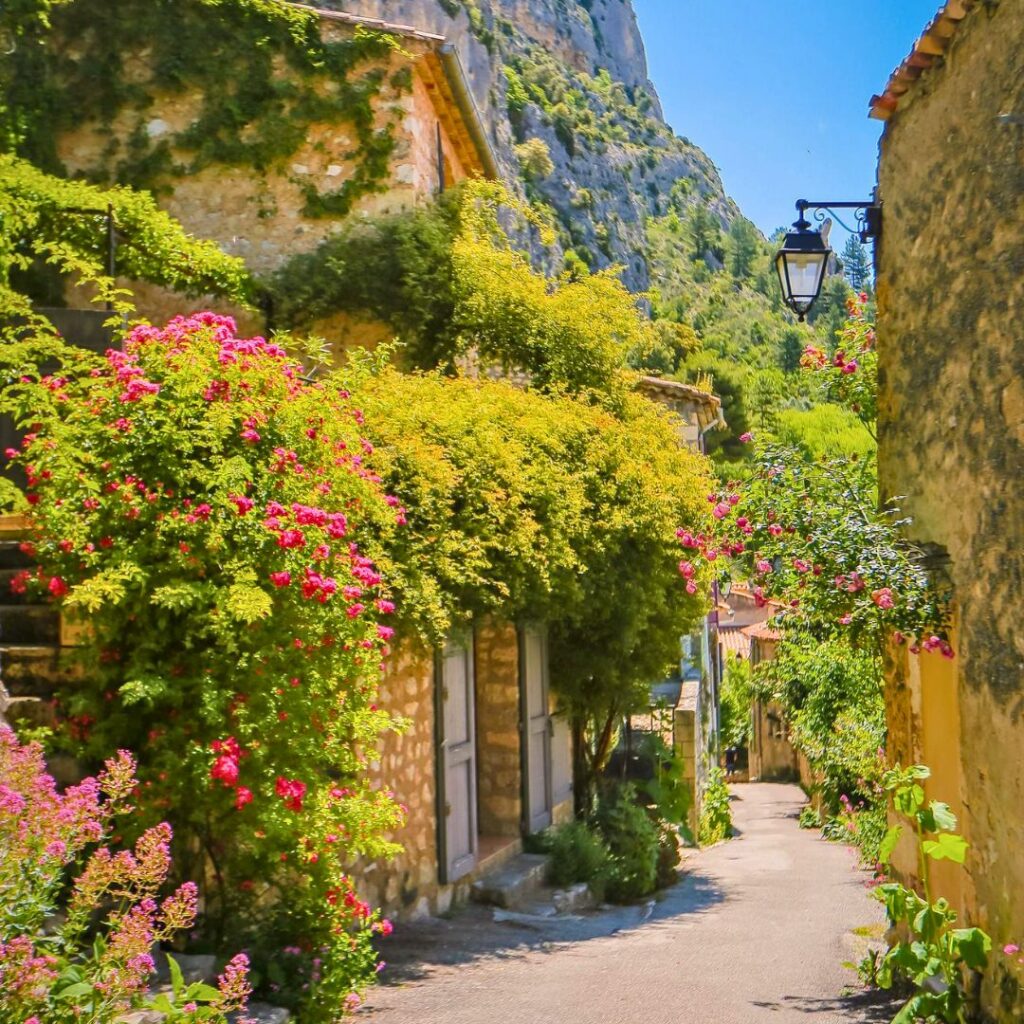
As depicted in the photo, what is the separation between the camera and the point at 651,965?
7.98 m

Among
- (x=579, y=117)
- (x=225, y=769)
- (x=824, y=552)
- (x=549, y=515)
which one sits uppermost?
(x=579, y=117)

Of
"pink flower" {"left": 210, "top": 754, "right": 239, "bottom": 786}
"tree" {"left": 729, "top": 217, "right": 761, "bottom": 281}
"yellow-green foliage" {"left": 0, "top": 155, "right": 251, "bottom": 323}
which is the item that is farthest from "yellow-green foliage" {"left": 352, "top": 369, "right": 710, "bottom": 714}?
"tree" {"left": 729, "top": 217, "right": 761, "bottom": 281}

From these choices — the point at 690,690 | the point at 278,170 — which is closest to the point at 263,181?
the point at 278,170

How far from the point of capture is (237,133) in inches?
452

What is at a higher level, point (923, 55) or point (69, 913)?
point (923, 55)

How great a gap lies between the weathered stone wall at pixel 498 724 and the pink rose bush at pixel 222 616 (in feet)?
17.6

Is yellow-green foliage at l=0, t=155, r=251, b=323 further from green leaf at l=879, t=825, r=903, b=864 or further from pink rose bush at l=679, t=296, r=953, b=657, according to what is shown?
green leaf at l=879, t=825, r=903, b=864

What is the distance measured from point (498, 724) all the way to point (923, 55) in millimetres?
7332

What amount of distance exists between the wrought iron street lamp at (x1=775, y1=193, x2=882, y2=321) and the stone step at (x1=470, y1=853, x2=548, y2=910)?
5299mm

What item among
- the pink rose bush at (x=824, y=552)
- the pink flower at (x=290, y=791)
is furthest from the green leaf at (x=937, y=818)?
the pink flower at (x=290, y=791)

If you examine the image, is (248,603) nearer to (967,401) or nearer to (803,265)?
(967,401)

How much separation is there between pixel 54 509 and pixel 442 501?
3.04 meters

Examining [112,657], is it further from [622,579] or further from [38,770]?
[622,579]

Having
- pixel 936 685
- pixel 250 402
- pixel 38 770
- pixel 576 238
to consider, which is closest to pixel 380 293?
pixel 250 402
